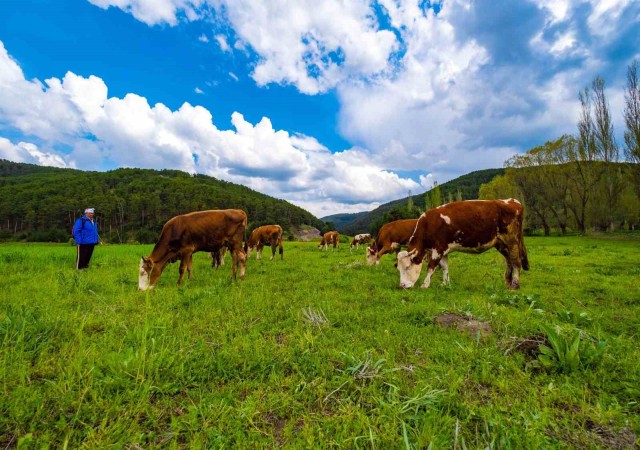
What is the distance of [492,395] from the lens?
101 inches

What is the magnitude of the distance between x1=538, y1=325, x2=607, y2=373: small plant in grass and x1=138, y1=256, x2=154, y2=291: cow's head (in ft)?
27.5

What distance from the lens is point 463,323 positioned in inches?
168

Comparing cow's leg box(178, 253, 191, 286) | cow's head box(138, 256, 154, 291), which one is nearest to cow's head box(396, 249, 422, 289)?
cow's leg box(178, 253, 191, 286)

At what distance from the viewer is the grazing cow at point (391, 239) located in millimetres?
13945

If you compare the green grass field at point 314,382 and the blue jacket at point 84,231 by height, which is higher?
the blue jacket at point 84,231

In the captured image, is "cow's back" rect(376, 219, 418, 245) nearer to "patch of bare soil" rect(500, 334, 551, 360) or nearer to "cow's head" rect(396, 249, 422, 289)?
"cow's head" rect(396, 249, 422, 289)

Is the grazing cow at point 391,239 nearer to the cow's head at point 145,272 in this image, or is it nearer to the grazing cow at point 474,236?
the grazing cow at point 474,236

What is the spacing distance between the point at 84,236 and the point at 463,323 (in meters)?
12.0

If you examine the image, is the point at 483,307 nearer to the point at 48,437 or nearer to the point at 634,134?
the point at 48,437

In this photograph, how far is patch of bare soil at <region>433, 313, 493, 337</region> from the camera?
3.99 meters

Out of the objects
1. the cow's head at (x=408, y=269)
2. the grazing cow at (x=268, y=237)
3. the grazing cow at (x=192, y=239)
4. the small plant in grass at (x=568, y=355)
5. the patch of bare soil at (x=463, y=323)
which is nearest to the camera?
the small plant in grass at (x=568, y=355)

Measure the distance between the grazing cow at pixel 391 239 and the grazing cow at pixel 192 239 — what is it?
22.4 feet

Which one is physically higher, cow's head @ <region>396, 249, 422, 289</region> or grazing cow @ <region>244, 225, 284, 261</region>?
grazing cow @ <region>244, 225, 284, 261</region>

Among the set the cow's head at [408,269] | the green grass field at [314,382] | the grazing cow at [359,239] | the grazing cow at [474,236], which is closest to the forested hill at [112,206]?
the grazing cow at [359,239]
